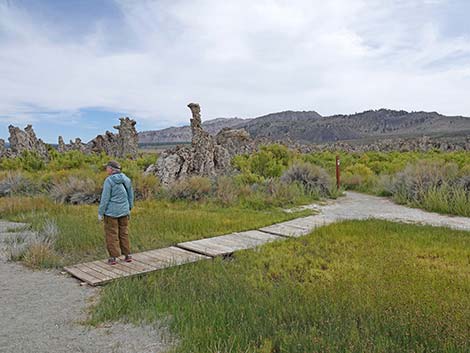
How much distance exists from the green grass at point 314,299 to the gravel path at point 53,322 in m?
0.23

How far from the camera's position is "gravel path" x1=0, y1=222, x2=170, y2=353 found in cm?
391

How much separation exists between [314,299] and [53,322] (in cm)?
273

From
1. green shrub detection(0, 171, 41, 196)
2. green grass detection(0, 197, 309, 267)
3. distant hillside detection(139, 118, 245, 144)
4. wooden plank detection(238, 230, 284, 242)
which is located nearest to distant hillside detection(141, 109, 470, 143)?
distant hillside detection(139, 118, 245, 144)

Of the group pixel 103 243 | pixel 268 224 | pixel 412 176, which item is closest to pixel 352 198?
pixel 412 176

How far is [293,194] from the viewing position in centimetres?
1302

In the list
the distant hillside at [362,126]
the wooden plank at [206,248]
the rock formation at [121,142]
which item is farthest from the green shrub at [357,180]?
the distant hillside at [362,126]

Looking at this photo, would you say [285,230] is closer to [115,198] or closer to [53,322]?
[115,198]

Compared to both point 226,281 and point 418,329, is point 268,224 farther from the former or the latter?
point 418,329

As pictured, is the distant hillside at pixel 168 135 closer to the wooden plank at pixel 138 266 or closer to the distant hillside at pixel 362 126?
the distant hillside at pixel 362 126

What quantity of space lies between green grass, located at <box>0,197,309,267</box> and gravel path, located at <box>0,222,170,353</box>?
115 centimetres

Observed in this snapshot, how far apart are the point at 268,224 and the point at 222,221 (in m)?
1.01

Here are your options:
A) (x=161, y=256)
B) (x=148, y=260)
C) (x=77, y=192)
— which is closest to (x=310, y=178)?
(x=77, y=192)

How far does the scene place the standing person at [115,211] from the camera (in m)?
6.39

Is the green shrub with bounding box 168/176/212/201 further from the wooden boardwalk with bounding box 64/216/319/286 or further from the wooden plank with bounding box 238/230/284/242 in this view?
the wooden plank with bounding box 238/230/284/242
